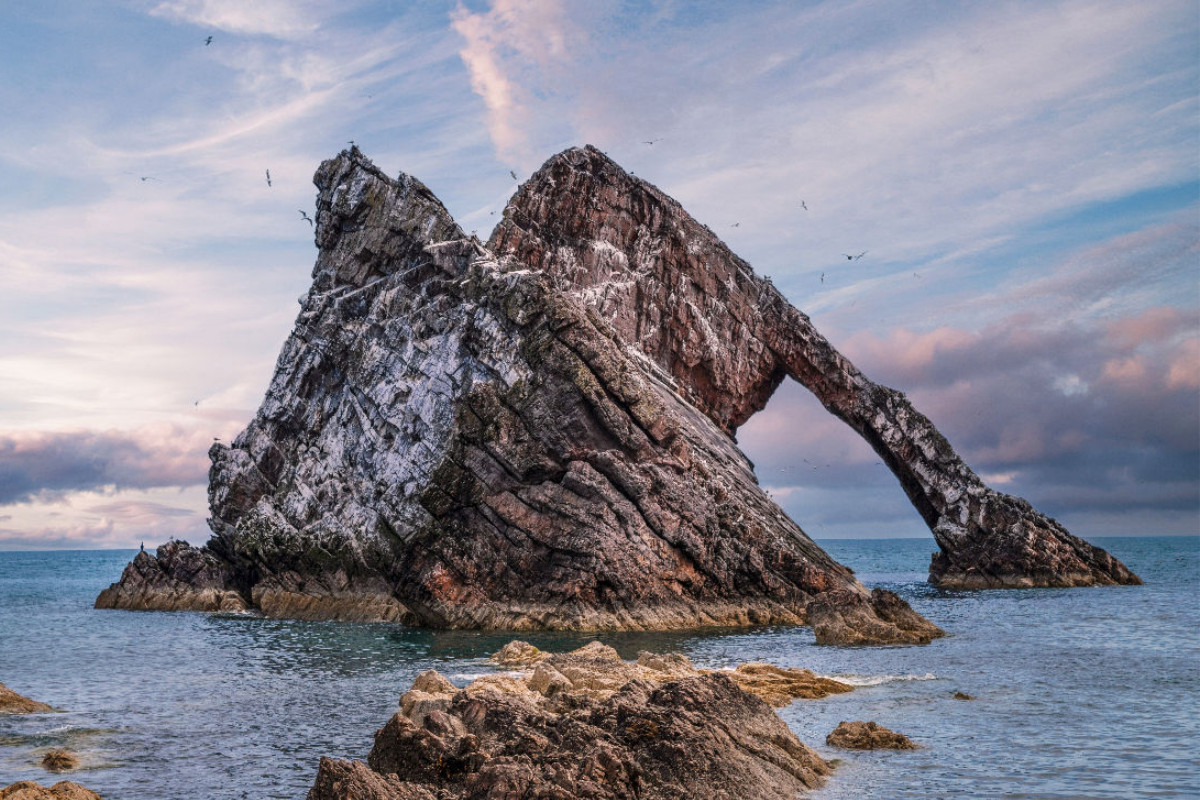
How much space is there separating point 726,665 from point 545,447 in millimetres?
22151

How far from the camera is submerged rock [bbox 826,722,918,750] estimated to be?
2148 cm

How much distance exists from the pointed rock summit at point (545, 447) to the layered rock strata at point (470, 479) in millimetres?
149

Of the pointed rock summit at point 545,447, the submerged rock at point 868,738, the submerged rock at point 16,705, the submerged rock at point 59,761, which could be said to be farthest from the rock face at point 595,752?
the pointed rock summit at point 545,447

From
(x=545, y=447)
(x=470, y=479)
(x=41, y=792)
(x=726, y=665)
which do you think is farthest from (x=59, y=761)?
(x=545, y=447)

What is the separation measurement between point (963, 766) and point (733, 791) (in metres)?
6.04

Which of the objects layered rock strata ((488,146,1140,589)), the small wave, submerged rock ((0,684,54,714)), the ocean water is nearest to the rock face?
the ocean water

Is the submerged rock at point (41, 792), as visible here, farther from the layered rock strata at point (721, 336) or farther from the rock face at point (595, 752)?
the layered rock strata at point (721, 336)

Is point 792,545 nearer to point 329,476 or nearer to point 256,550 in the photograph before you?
point 329,476

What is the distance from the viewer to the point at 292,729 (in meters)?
25.9

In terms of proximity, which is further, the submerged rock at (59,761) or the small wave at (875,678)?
the small wave at (875,678)

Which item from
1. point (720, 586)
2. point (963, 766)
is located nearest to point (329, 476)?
point (720, 586)

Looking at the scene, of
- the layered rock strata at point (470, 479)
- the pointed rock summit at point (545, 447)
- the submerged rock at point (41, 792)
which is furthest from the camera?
the pointed rock summit at point (545, 447)

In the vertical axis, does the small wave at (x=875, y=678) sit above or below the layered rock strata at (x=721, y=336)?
below

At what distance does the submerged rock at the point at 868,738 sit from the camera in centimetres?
2148
